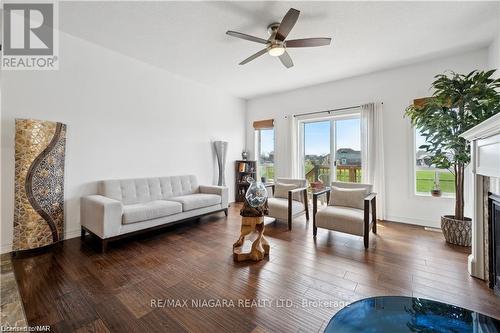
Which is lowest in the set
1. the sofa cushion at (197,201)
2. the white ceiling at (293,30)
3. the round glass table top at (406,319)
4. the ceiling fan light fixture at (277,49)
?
the round glass table top at (406,319)

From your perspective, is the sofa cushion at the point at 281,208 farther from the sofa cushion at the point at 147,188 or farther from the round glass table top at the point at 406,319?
the round glass table top at the point at 406,319

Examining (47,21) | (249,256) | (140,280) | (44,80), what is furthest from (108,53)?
(249,256)

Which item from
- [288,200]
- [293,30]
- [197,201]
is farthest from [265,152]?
[293,30]

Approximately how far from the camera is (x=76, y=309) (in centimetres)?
160

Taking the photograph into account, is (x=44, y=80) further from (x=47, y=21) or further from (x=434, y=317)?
(x=434, y=317)

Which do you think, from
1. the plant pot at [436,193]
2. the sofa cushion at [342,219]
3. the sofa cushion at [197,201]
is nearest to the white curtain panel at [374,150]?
the plant pot at [436,193]

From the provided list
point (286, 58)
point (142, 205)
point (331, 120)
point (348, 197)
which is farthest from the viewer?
point (331, 120)

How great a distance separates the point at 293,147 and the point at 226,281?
3.68 metres

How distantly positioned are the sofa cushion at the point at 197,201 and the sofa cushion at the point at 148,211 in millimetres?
125

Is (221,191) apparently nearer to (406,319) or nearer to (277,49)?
(277,49)

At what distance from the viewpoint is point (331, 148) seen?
15.4 feet

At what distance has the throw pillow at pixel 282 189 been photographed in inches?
155

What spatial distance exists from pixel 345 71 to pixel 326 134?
1.32 meters

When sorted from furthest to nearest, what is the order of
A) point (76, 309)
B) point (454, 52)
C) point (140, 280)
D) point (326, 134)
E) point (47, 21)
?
point (326, 134), point (454, 52), point (47, 21), point (140, 280), point (76, 309)
